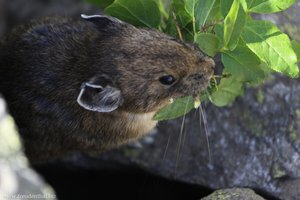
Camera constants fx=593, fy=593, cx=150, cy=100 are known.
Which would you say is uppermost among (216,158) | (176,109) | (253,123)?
(176,109)

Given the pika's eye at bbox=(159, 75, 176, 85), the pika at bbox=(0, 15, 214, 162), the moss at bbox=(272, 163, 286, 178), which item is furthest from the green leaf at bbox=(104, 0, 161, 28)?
the moss at bbox=(272, 163, 286, 178)

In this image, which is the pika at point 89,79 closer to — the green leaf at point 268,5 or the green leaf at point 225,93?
the green leaf at point 225,93

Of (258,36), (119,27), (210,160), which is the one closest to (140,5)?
(119,27)

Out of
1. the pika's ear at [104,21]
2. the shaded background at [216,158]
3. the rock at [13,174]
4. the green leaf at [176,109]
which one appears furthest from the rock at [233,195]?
the pika's ear at [104,21]

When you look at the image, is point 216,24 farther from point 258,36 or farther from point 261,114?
point 261,114

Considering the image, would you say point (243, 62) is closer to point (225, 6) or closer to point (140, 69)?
point (225, 6)

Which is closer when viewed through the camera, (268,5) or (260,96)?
(268,5)

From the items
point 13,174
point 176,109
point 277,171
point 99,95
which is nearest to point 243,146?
point 277,171
